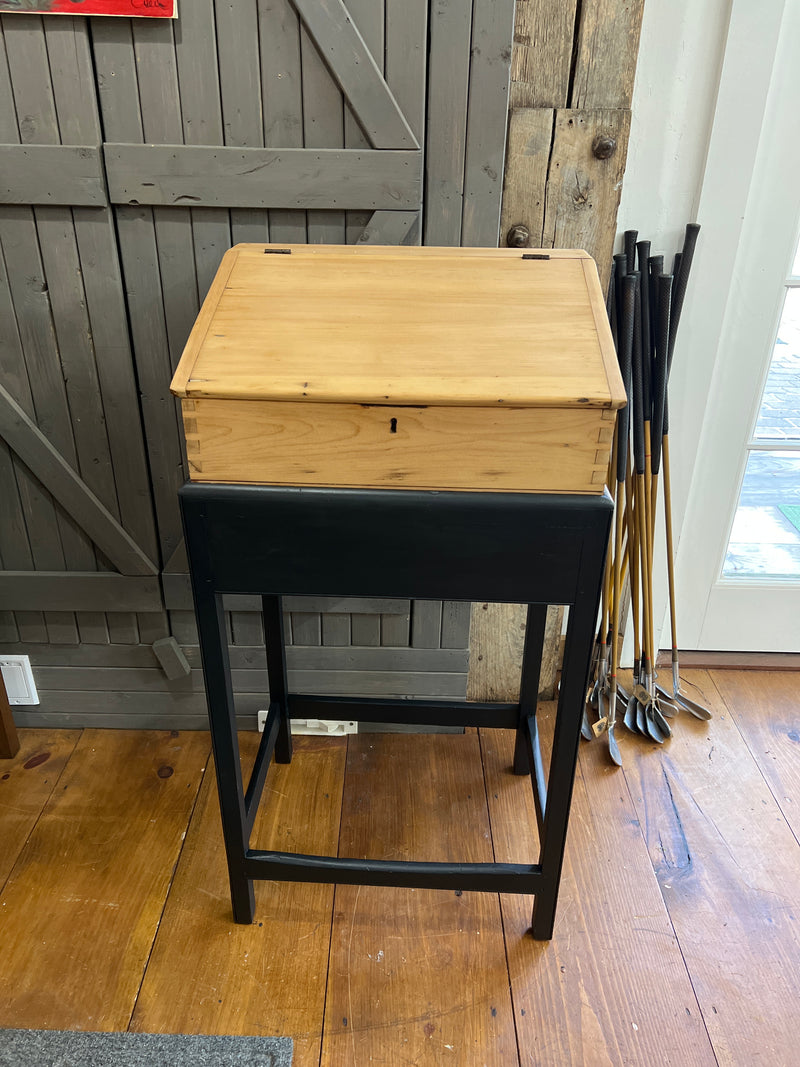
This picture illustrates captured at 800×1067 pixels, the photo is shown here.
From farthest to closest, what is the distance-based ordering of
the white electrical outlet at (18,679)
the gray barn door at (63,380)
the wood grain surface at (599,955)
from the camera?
1. the white electrical outlet at (18,679)
2. the gray barn door at (63,380)
3. the wood grain surface at (599,955)

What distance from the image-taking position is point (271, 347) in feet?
4.07

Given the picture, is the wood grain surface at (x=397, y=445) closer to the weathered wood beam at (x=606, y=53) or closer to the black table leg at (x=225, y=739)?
the black table leg at (x=225, y=739)

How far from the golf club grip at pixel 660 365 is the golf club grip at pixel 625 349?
0.07 m

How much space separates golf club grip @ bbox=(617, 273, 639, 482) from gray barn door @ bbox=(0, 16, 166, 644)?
118cm

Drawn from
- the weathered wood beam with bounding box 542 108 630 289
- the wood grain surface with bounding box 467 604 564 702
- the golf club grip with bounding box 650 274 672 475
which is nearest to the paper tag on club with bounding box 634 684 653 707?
the wood grain surface with bounding box 467 604 564 702

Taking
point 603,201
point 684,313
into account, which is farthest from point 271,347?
point 684,313

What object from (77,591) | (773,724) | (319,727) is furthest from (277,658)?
(773,724)

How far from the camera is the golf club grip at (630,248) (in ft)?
5.96

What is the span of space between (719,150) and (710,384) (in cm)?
58

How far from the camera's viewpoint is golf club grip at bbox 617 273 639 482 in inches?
70.4

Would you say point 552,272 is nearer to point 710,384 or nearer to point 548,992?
point 710,384

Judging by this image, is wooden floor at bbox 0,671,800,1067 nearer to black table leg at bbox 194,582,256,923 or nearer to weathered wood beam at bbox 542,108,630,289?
black table leg at bbox 194,582,256,923

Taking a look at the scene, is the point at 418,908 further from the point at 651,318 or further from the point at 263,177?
the point at 263,177

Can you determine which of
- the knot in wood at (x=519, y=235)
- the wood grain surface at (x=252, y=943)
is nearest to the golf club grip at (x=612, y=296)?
the knot in wood at (x=519, y=235)
